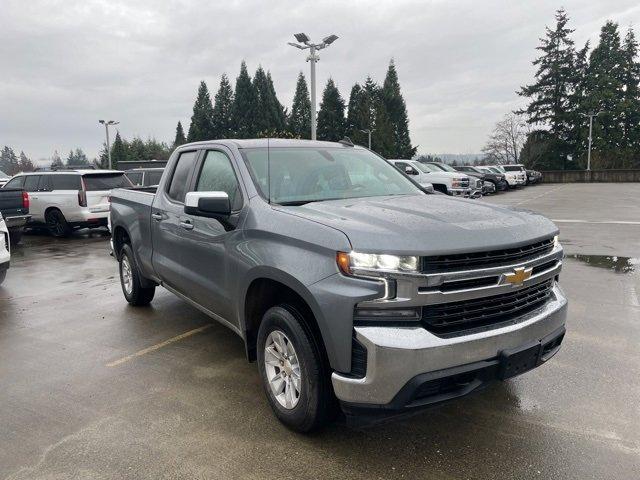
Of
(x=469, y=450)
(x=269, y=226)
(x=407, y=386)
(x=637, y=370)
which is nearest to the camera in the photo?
(x=407, y=386)

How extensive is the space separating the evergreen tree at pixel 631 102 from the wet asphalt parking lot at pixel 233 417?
5691 cm

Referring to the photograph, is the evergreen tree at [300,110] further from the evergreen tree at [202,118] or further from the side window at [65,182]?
the side window at [65,182]

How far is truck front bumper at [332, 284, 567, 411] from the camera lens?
2.51 meters

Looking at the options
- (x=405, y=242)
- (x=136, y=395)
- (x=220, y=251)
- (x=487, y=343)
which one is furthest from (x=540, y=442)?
(x=136, y=395)

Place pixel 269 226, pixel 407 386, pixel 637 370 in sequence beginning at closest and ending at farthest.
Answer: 1. pixel 407 386
2. pixel 269 226
3. pixel 637 370

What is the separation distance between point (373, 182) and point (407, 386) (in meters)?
2.10

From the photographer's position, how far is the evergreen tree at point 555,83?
5584 centimetres

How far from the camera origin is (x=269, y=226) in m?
3.25

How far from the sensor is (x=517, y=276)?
9.35 feet

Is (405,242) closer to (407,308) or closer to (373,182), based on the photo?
(407,308)

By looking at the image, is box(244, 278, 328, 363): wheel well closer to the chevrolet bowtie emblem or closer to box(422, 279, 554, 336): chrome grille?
box(422, 279, 554, 336): chrome grille

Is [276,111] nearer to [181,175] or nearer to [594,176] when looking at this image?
[594,176]

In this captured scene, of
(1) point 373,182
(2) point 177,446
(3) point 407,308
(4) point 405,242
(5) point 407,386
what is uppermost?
(1) point 373,182

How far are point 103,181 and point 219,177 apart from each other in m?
10.2
